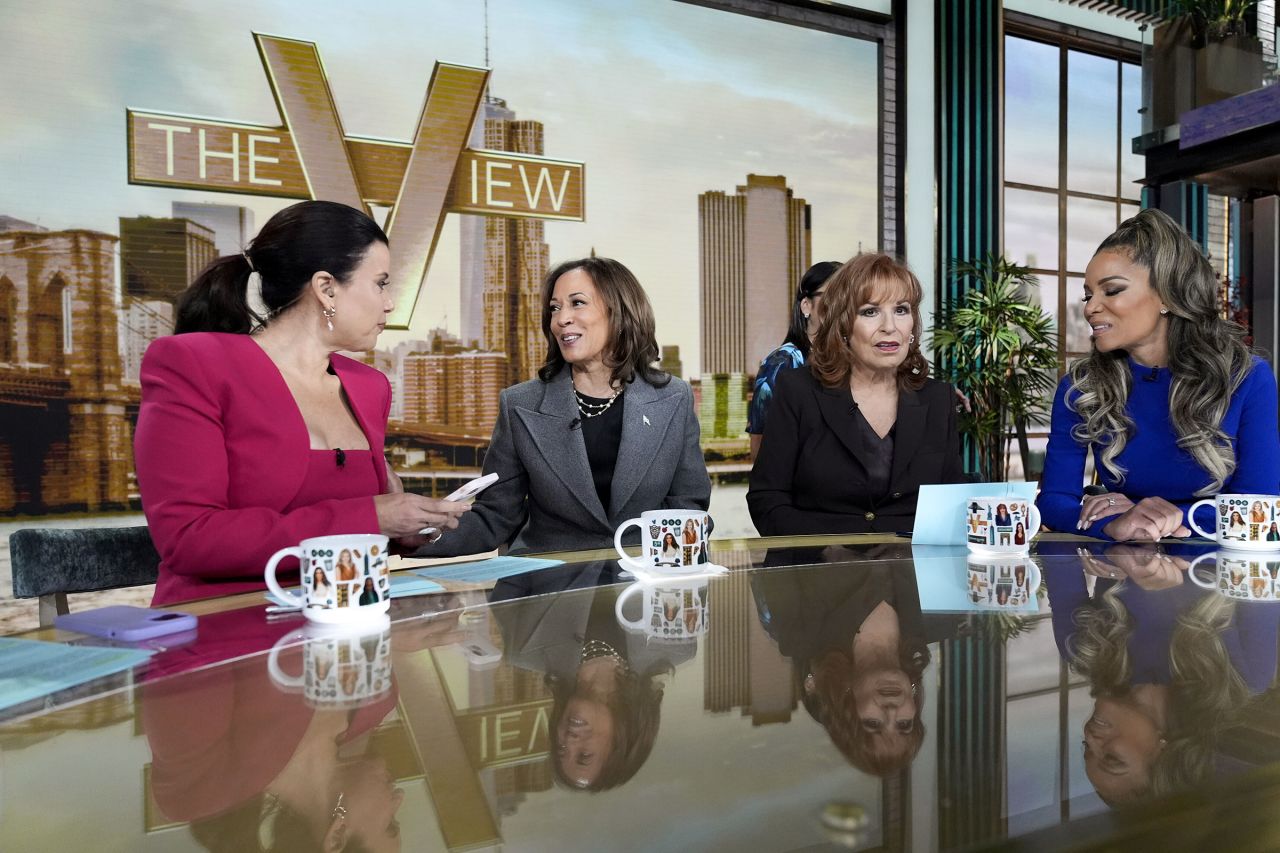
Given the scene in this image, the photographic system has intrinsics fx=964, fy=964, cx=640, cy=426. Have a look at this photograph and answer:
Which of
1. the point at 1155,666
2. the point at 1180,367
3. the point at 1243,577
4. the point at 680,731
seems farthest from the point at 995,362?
the point at 680,731

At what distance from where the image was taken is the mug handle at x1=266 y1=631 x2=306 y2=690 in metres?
0.82

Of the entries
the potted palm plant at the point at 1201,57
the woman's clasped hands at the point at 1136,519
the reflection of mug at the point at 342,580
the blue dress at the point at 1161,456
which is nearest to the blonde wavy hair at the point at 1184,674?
the woman's clasped hands at the point at 1136,519

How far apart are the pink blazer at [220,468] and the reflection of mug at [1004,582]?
0.94 metres

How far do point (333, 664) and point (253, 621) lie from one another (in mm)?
264

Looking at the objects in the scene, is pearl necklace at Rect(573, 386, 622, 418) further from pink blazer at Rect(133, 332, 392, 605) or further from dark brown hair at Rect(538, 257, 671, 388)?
pink blazer at Rect(133, 332, 392, 605)

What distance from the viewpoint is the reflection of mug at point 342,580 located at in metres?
1.06

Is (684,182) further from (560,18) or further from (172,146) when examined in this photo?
(172,146)

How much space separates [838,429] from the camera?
7.55 ft

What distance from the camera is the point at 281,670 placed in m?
0.87

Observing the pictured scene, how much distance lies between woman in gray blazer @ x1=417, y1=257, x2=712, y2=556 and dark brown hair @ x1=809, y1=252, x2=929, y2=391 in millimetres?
361

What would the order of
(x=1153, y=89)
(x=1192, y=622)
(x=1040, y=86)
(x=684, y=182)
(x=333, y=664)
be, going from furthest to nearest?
(x=1040, y=86) → (x=684, y=182) → (x=1153, y=89) → (x=1192, y=622) → (x=333, y=664)

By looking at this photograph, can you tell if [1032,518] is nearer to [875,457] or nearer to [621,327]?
[875,457]

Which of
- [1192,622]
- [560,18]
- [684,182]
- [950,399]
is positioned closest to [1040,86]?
[684,182]

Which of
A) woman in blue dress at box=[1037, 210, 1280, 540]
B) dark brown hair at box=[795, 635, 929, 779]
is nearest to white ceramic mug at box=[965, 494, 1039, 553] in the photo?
woman in blue dress at box=[1037, 210, 1280, 540]
